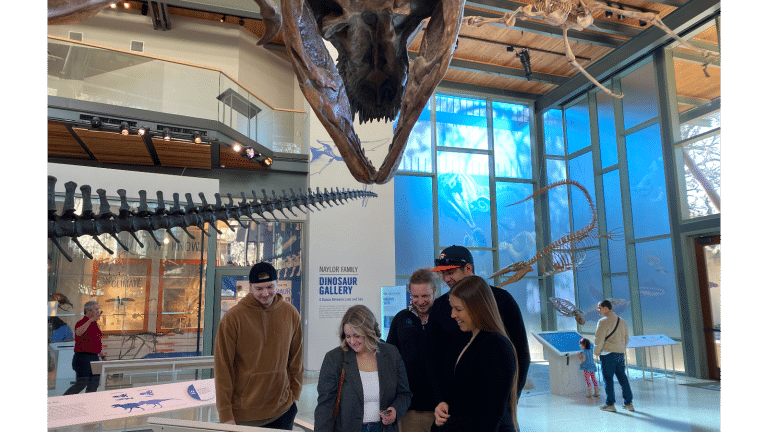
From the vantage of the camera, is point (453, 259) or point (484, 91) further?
point (484, 91)

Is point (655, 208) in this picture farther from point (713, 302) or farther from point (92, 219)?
point (92, 219)

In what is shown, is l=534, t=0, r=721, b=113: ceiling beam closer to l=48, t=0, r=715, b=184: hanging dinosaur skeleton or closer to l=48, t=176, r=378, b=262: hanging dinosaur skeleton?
l=48, t=0, r=715, b=184: hanging dinosaur skeleton

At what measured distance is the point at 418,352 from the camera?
105 inches

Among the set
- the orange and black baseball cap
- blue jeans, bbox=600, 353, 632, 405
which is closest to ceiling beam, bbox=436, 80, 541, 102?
blue jeans, bbox=600, 353, 632, 405

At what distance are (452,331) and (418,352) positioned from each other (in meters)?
0.32

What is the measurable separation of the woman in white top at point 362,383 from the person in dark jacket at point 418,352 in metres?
0.10

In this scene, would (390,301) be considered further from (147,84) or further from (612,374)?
(147,84)

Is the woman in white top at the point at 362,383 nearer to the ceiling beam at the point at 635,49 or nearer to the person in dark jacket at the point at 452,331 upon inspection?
the person in dark jacket at the point at 452,331

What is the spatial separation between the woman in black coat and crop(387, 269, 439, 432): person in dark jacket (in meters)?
0.62

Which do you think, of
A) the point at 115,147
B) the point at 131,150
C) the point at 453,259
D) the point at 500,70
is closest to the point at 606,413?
the point at 453,259

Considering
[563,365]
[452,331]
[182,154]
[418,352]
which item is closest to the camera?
[452,331]

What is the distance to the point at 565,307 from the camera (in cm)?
1109

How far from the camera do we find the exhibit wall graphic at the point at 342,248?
9.73 m

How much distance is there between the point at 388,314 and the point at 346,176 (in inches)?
127
